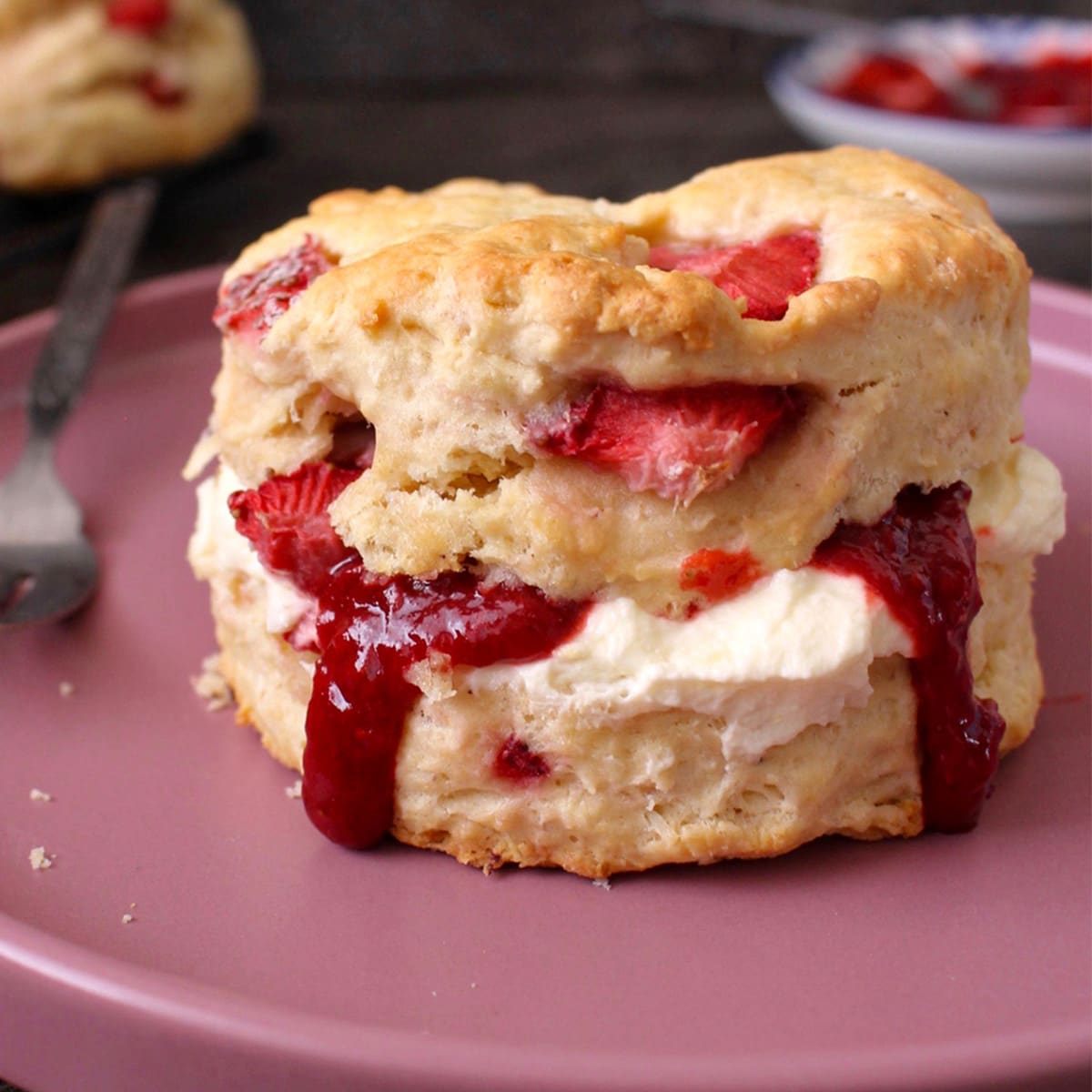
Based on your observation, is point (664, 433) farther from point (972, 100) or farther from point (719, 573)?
point (972, 100)

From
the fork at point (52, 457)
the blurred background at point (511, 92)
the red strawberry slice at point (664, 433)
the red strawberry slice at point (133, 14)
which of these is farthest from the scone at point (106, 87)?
the red strawberry slice at point (664, 433)

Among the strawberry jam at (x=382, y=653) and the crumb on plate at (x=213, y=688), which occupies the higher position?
the strawberry jam at (x=382, y=653)

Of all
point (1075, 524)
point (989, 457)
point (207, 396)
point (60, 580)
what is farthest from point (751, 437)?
point (207, 396)

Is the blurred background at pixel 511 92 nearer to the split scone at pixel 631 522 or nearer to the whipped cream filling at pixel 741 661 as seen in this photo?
the split scone at pixel 631 522

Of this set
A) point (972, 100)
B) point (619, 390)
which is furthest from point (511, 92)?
point (619, 390)

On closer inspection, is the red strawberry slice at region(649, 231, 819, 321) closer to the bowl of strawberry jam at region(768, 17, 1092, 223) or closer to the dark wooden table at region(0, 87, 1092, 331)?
the bowl of strawberry jam at region(768, 17, 1092, 223)

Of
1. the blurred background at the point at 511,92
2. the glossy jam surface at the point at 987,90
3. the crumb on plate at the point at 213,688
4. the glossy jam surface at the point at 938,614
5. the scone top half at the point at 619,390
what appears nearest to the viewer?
the scone top half at the point at 619,390
